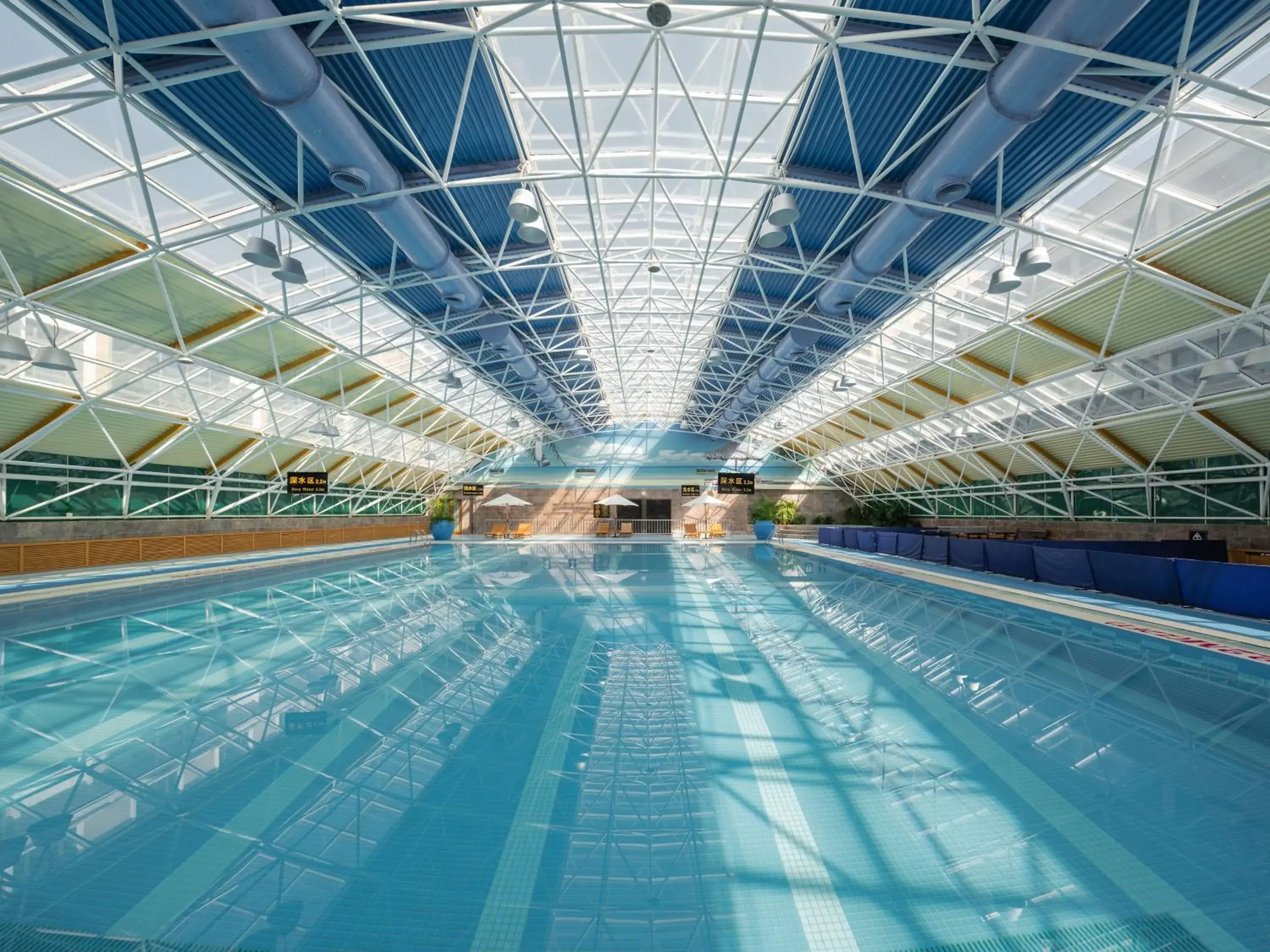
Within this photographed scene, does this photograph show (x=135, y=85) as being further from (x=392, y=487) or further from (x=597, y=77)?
(x=392, y=487)

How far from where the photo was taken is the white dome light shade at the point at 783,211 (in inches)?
328

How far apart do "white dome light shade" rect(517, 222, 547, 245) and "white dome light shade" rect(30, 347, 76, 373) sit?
876 centimetres

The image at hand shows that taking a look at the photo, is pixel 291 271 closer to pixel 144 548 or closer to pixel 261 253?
pixel 261 253

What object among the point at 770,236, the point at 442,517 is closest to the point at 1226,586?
the point at 770,236

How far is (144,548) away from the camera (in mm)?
18797

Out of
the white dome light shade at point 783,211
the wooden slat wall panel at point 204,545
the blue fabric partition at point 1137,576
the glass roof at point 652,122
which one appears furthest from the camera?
the wooden slat wall panel at point 204,545

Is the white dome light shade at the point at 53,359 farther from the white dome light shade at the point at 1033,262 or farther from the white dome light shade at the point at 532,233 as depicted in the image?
the white dome light shade at the point at 1033,262

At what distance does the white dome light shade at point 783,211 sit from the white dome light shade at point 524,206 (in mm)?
3784

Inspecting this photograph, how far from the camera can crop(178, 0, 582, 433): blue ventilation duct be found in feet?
19.1

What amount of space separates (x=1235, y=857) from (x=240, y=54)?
37.1 feet

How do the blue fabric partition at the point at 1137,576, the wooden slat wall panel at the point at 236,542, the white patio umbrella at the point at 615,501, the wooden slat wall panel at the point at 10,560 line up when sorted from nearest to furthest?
the blue fabric partition at the point at 1137,576 → the wooden slat wall panel at the point at 10,560 → the wooden slat wall panel at the point at 236,542 → the white patio umbrella at the point at 615,501

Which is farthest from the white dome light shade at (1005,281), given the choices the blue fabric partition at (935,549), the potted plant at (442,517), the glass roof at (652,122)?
the potted plant at (442,517)

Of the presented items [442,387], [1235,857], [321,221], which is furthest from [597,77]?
[442,387]

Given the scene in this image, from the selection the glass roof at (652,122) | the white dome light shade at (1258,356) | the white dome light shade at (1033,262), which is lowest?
the white dome light shade at (1258,356)
